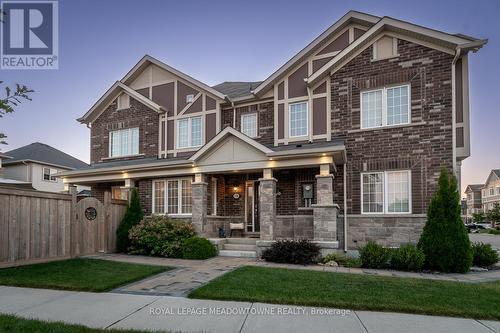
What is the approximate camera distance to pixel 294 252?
9828mm

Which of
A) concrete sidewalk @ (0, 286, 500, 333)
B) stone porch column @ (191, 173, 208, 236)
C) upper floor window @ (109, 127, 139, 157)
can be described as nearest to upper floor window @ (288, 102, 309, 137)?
stone porch column @ (191, 173, 208, 236)

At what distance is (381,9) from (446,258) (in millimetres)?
10402

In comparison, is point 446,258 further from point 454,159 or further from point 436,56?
point 436,56

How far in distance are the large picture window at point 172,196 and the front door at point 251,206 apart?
2466mm

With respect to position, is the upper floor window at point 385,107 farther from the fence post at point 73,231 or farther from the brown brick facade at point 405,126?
the fence post at point 73,231

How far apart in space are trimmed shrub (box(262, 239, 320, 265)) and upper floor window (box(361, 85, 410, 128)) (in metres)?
5.13

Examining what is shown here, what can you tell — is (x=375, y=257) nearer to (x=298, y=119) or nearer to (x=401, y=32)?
(x=298, y=119)

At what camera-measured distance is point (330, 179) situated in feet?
34.7

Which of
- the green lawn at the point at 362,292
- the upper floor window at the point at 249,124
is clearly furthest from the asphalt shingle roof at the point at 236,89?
the green lawn at the point at 362,292

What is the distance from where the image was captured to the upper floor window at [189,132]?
596 inches

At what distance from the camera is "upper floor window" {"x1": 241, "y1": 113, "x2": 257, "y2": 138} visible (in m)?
14.4

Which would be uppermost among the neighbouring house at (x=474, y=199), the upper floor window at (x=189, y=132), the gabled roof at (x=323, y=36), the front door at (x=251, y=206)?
the gabled roof at (x=323, y=36)

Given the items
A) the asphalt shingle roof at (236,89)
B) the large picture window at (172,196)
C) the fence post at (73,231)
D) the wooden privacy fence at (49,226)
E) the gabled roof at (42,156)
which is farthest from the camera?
the gabled roof at (42,156)

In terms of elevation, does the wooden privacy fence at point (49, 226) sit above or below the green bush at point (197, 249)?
above
